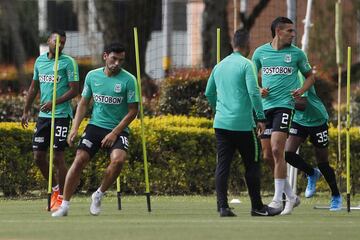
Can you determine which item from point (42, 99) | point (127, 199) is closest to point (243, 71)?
point (42, 99)

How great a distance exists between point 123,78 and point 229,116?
1240 mm

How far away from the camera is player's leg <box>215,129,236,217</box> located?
48.1 feet

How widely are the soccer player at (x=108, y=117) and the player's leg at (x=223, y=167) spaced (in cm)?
98

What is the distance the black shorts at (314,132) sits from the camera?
16.7m

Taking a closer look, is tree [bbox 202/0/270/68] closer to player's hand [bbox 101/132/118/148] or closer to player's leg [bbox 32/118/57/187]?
player's leg [bbox 32/118/57/187]

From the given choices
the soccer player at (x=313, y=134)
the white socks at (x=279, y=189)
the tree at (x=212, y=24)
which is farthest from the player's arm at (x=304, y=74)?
the tree at (x=212, y=24)

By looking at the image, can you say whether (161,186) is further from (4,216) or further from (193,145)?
(4,216)

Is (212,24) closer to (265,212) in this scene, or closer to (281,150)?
(281,150)

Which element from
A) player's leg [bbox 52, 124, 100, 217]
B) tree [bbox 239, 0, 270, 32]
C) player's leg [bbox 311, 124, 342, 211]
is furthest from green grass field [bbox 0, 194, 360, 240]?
tree [bbox 239, 0, 270, 32]

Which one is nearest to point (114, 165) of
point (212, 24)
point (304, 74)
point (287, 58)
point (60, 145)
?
point (60, 145)

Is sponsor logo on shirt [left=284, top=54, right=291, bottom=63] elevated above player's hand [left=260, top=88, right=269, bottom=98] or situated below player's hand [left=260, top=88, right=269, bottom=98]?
above

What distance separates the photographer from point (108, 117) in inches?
591

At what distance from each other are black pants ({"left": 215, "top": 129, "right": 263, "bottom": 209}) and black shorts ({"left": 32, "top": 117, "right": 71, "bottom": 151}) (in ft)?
7.63

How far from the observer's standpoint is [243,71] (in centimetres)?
1465
